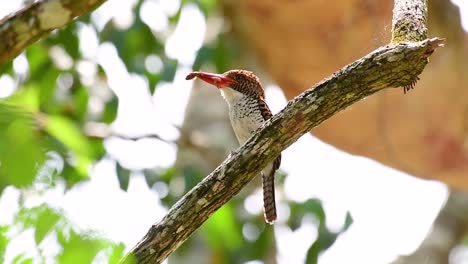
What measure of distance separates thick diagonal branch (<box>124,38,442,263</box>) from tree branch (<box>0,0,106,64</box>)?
444 millimetres

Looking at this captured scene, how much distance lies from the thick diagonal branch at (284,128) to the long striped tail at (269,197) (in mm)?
1379

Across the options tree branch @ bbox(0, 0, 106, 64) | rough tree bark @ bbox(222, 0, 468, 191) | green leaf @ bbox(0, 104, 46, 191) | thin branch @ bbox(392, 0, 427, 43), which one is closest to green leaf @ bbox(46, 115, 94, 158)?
green leaf @ bbox(0, 104, 46, 191)

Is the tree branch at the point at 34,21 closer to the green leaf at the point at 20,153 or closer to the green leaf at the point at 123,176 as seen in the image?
the green leaf at the point at 20,153

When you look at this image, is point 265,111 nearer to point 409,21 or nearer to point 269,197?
point 269,197

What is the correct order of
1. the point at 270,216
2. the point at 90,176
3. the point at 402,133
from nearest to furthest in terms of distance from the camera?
1. the point at 90,176
2. the point at 270,216
3. the point at 402,133

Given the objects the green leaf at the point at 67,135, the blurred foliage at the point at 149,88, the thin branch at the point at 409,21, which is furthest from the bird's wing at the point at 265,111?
the green leaf at the point at 67,135

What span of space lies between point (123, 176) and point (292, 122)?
3352 millimetres

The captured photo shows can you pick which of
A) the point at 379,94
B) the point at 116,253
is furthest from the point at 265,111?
the point at 116,253

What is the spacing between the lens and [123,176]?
522cm

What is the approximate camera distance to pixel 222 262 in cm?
Result: 552

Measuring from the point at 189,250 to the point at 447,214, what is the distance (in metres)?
1.77

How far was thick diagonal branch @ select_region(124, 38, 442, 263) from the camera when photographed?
6.18 feet

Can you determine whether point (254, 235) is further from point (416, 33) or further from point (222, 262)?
point (416, 33)

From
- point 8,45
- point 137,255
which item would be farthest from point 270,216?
point 8,45
